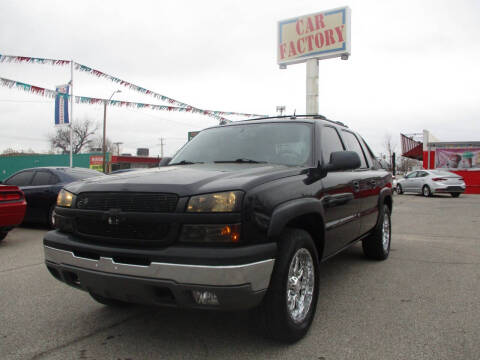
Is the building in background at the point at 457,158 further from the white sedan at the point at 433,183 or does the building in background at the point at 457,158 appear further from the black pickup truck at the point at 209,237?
the black pickup truck at the point at 209,237

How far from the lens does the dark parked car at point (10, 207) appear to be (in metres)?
6.62

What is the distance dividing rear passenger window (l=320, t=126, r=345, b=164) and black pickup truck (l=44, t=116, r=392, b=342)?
30 cm

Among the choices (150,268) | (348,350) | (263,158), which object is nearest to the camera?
(150,268)

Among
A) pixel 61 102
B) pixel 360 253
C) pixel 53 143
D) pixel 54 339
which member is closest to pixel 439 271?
pixel 360 253

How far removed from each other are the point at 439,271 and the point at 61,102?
17597 millimetres

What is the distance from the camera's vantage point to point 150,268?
8.01ft

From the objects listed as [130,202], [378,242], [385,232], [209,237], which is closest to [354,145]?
[378,242]

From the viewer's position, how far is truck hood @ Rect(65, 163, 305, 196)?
2578 mm

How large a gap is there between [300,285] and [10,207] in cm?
563

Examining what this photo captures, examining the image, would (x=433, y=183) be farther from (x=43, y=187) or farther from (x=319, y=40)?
(x=43, y=187)

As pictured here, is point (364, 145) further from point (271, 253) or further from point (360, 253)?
point (271, 253)

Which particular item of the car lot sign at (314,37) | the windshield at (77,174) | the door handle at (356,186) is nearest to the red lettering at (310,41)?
the car lot sign at (314,37)

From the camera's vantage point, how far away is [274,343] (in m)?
2.86

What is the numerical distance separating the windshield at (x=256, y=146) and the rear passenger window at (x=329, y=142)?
205 mm
